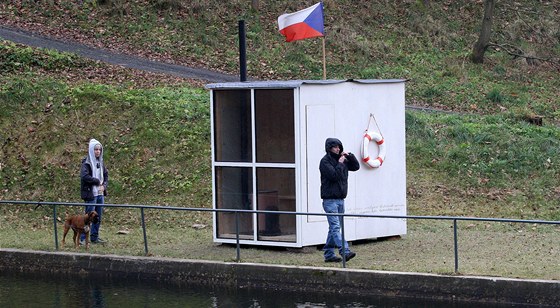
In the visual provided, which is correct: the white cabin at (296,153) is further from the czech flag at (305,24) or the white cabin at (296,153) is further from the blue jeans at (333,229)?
the czech flag at (305,24)

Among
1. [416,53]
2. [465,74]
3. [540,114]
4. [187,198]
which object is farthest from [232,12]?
[187,198]

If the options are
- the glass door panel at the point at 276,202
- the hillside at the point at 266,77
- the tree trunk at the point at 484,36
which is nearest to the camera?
the glass door panel at the point at 276,202

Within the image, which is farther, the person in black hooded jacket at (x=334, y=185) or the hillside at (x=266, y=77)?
the hillside at (x=266, y=77)

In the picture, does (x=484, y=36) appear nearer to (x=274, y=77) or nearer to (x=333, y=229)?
(x=274, y=77)

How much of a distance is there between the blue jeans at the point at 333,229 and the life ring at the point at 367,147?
67.3 inches

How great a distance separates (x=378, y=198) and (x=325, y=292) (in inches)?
137

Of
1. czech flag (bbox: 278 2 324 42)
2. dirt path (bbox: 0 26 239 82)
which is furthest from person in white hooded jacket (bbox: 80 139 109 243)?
dirt path (bbox: 0 26 239 82)

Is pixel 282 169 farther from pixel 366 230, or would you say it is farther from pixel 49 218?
pixel 49 218

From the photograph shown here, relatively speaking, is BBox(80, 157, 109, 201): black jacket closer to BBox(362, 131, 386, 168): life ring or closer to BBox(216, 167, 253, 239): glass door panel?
BBox(216, 167, 253, 239): glass door panel

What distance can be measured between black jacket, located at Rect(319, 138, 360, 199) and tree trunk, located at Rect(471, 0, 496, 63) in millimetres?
20970

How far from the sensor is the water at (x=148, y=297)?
13648 mm

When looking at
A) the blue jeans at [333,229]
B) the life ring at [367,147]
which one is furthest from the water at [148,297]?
the life ring at [367,147]

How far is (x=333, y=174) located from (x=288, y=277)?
5.94 feet

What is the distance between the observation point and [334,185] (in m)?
15.2
